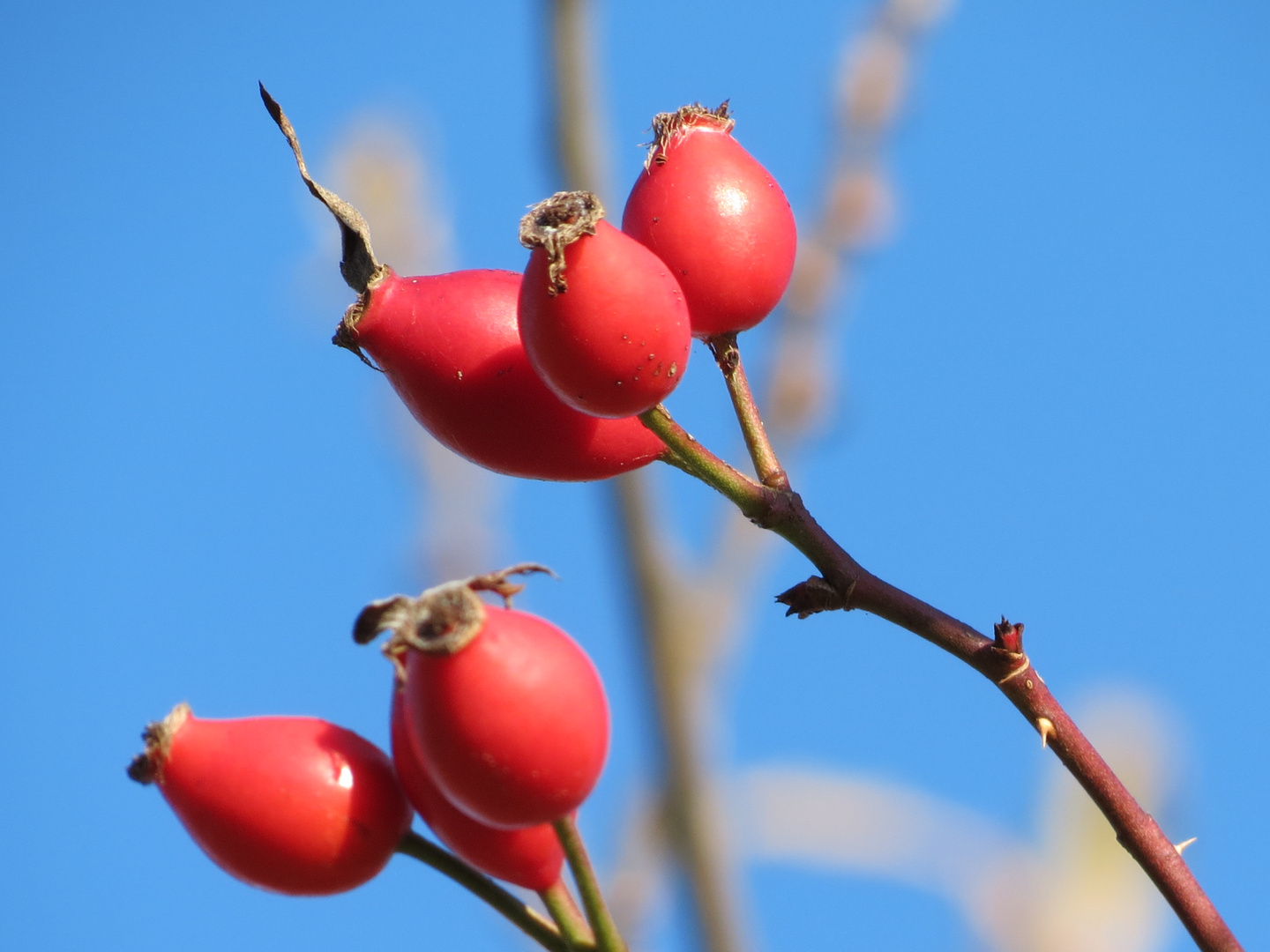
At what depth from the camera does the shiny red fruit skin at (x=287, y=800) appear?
1.43m

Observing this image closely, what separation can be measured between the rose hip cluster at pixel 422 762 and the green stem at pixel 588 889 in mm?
49

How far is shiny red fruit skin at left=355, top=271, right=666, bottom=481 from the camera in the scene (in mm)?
1441

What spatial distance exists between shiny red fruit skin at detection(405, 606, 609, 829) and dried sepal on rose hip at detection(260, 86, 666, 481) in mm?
222

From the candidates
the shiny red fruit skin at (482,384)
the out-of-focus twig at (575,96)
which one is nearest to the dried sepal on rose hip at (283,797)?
the shiny red fruit skin at (482,384)

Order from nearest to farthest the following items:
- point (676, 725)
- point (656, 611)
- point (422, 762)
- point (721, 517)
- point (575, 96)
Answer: point (422, 762) < point (575, 96) < point (676, 725) < point (656, 611) < point (721, 517)

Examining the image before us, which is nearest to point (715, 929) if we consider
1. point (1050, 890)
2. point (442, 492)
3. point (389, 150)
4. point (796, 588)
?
point (442, 492)

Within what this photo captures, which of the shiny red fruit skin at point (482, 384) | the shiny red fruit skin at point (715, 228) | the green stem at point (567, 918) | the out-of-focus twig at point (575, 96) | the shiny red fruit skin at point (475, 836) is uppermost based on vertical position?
the out-of-focus twig at point (575, 96)

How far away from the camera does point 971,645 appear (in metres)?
1.31

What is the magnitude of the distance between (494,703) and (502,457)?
0.32 meters

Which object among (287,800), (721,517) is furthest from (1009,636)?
(721,517)

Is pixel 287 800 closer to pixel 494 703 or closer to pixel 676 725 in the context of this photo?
pixel 494 703

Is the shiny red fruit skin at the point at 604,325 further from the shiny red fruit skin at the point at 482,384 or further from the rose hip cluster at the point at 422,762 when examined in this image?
the rose hip cluster at the point at 422,762

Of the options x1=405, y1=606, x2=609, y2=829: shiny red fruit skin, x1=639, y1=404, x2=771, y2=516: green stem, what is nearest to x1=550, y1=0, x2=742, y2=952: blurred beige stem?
x1=639, y1=404, x2=771, y2=516: green stem

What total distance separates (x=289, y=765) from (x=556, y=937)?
0.35 m
